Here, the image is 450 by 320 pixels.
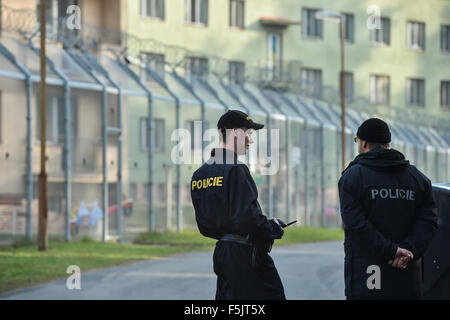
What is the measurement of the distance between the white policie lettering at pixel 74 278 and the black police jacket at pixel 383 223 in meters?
8.15

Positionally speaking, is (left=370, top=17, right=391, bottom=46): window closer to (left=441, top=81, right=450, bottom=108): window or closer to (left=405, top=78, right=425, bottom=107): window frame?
Result: (left=405, top=78, right=425, bottom=107): window frame

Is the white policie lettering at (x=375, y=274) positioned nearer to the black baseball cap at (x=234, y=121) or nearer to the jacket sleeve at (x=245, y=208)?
the jacket sleeve at (x=245, y=208)

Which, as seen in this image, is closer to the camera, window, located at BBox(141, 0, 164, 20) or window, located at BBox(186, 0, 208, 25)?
window, located at BBox(141, 0, 164, 20)

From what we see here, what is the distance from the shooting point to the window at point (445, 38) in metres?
57.1

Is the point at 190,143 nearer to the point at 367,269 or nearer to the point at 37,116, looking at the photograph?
the point at 37,116

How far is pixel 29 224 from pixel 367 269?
1714cm

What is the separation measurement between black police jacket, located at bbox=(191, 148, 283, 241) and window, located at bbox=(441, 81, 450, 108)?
5165 centimetres

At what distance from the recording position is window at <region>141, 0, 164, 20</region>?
43.7 metres

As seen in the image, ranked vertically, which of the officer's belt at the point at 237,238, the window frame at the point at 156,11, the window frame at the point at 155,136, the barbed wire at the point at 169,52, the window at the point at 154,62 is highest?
the window frame at the point at 156,11

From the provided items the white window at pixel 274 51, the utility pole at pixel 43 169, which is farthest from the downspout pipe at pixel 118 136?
the white window at pixel 274 51

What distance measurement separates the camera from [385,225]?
21.6 feet

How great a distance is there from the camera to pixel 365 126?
682cm

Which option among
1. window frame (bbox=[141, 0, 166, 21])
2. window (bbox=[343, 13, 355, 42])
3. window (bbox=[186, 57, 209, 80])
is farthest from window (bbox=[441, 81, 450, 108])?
window (bbox=[186, 57, 209, 80])
